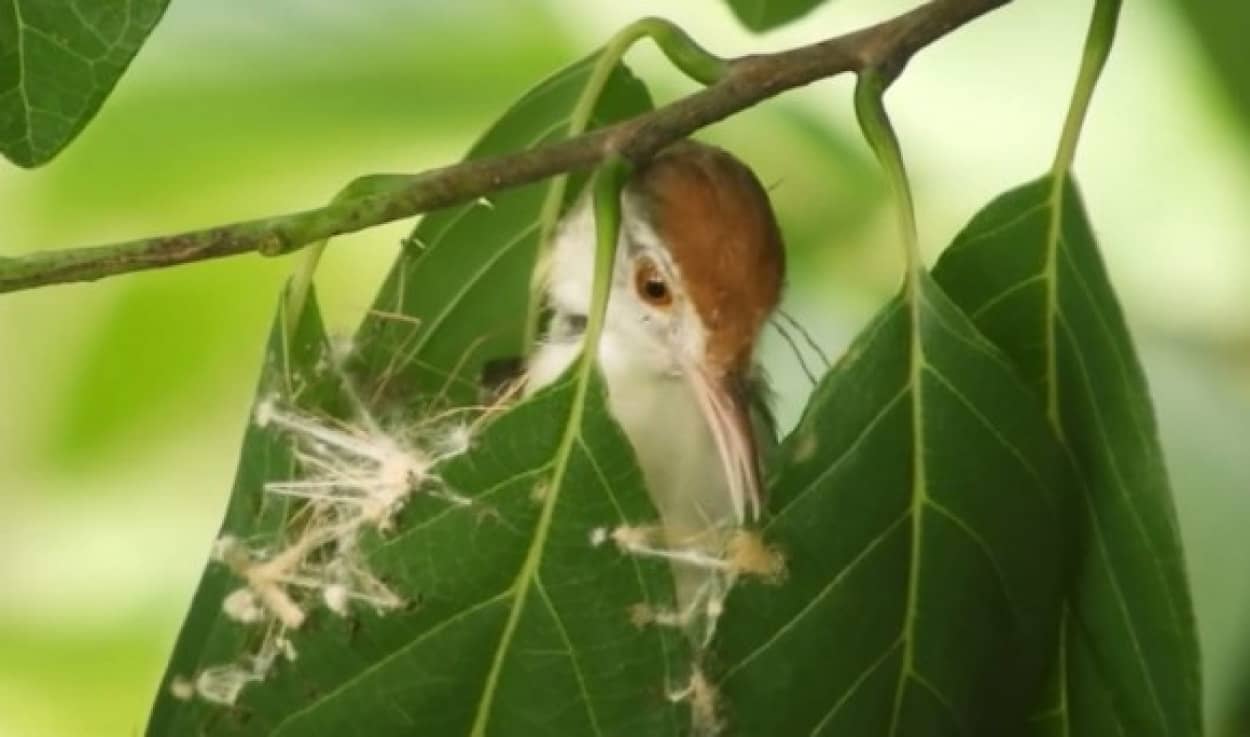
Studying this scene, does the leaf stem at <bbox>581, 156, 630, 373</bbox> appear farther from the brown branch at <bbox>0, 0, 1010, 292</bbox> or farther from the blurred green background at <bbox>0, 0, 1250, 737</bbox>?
the blurred green background at <bbox>0, 0, 1250, 737</bbox>

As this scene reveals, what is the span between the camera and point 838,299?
1291mm

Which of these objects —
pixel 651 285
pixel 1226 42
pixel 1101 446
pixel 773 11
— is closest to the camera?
pixel 1101 446

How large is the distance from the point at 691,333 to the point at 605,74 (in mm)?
120

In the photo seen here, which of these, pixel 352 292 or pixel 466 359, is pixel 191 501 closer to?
pixel 352 292

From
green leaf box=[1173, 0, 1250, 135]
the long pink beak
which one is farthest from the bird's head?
green leaf box=[1173, 0, 1250, 135]

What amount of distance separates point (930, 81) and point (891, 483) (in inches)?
29.2

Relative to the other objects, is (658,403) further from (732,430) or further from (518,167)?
(518,167)

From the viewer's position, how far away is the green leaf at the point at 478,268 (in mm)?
838

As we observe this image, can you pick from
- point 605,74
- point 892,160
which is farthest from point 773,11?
point 892,160

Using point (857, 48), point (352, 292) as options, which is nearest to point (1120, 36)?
point (352, 292)

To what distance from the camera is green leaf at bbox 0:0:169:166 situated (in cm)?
60

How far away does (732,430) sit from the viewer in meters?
0.76

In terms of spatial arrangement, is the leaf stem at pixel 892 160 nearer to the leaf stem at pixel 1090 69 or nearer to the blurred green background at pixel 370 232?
the leaf stem at pixel 1090 69

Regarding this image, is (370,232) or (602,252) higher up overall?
(370,232)
